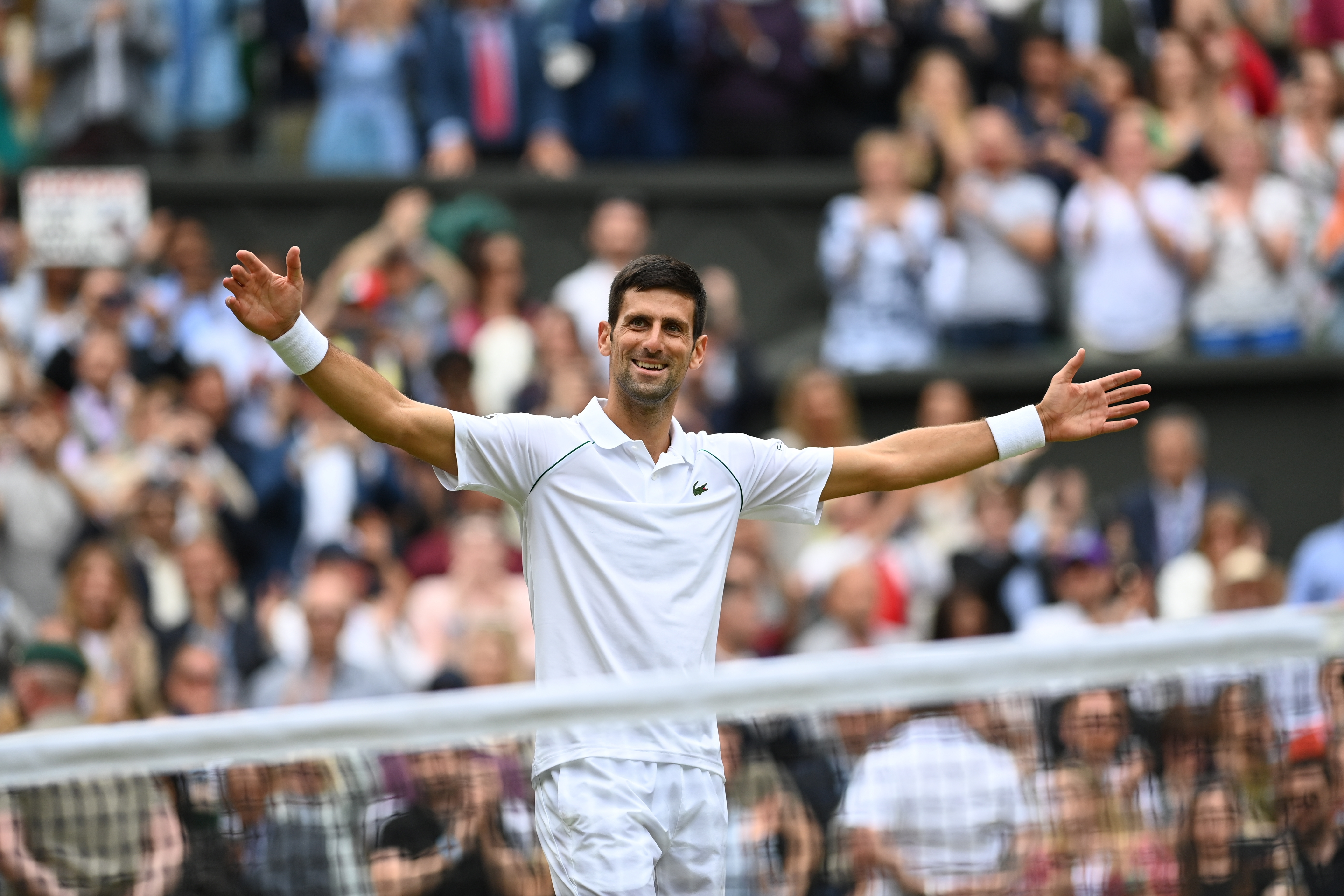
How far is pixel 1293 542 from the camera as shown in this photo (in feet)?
45.8

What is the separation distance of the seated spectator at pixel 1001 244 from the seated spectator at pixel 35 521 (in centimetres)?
651

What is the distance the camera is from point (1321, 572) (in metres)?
11.4

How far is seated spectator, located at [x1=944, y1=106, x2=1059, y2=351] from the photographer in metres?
14.0

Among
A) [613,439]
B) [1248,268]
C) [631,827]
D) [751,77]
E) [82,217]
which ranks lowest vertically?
[631,827]

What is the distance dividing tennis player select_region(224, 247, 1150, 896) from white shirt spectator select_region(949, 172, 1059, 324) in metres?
8.44

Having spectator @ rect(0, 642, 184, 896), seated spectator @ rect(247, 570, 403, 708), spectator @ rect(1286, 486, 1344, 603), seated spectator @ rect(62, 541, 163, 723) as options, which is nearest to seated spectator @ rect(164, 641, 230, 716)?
seated spectator @ rect(62, 541, 163, 723)

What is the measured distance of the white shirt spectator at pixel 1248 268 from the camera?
1385 cm

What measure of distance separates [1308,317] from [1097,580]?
4304mm

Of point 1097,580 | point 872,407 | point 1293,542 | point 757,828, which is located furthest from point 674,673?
point 1293,542

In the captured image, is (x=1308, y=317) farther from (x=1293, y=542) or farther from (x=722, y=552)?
(x=722, y=552)

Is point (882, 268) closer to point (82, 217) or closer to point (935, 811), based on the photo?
point (82, 217)

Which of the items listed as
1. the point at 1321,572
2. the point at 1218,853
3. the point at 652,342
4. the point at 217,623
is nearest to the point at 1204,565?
the point at 1321,572

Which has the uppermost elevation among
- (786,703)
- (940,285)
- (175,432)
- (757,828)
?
(940,285)

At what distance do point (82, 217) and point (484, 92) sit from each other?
3.51m
